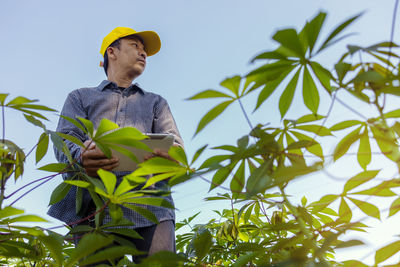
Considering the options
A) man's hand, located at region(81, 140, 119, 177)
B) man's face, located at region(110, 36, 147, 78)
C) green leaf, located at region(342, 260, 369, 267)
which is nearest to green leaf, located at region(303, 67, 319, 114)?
green leaf, located at region(342, 260, 369, 267)

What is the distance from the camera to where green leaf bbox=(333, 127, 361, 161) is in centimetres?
87

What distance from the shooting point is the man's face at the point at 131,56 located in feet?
6.95

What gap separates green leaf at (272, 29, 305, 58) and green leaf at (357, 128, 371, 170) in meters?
0.30

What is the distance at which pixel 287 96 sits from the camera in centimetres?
88

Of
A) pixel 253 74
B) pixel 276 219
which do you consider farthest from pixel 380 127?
pixel 276 219

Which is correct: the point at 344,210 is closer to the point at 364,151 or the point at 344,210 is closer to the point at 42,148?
the point at 364,151

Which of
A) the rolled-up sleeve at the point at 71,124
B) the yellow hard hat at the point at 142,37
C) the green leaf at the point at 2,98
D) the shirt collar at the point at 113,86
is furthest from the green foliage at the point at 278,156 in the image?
the yellow hard hat at the point at 142,37

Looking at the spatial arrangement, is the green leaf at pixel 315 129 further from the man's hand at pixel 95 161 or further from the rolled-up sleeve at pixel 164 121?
the rolled-up sleeve at pixel 164 121

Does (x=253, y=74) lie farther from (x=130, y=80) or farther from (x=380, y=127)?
(x=130, y=80)

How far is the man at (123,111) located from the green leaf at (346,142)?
0.54 meters

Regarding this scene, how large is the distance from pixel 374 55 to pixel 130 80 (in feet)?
5.31

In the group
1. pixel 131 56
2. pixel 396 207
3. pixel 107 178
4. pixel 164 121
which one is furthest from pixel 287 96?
pixel 131 56

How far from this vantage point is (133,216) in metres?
1.50

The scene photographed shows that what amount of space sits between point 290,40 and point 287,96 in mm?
188
